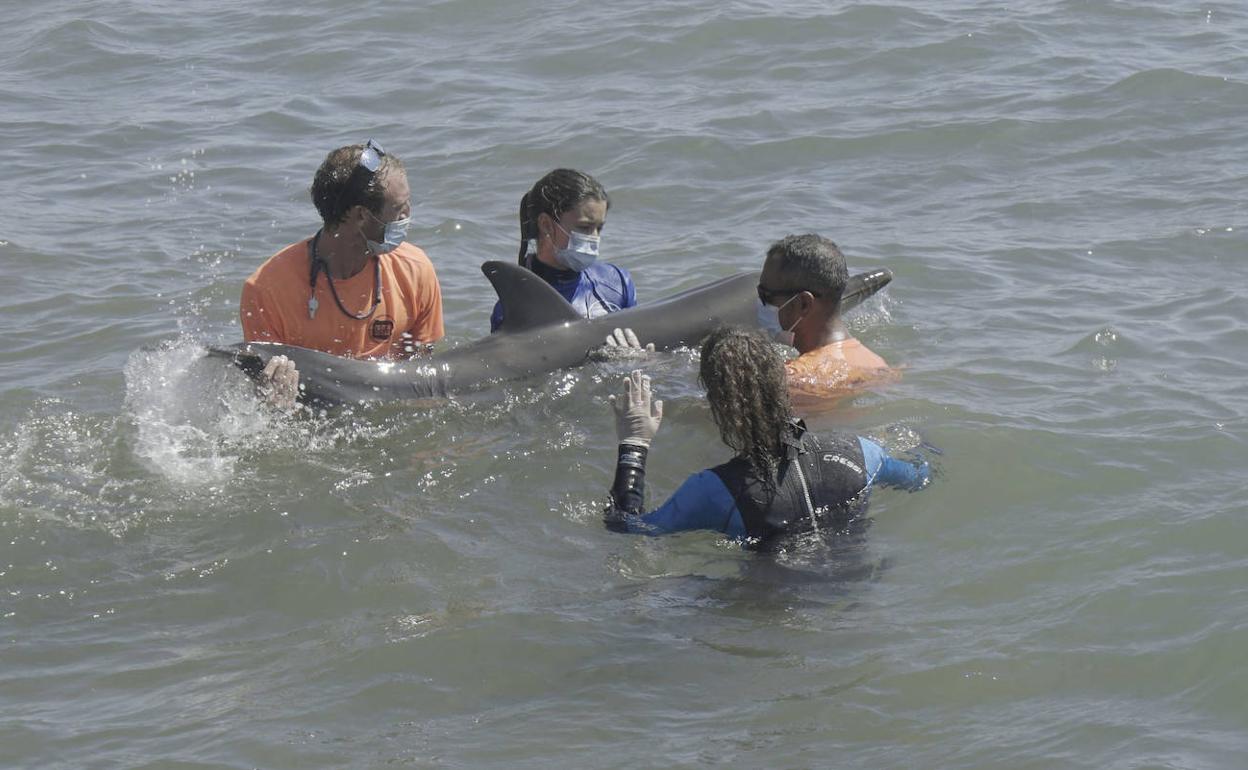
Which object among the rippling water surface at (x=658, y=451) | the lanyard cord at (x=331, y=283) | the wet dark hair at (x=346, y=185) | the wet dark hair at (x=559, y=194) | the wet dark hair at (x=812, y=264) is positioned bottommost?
the rippling water surface at (x=658, y=451)

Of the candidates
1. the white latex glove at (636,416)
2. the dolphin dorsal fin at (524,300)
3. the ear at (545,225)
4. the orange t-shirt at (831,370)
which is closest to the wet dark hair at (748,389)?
the white latex glove at (636,416)

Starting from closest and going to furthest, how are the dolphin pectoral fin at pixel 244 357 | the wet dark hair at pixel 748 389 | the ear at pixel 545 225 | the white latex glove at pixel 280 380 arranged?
the wet dark hair at pixel 748 389, the dolphin pectoral fin at pixel 244 357, the white latex glove at pixel 280 380, the ear at pixel 545 225

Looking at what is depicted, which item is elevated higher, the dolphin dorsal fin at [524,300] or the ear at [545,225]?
the ear at [545,225]

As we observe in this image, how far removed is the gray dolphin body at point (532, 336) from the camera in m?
8.16

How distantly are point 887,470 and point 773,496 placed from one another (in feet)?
1.97

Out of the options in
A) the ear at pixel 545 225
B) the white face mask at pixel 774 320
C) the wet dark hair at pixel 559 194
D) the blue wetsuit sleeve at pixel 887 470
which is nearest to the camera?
the blue wetsuit sleeve at pixel 887 470

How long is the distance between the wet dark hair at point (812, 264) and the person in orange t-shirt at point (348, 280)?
2.07m

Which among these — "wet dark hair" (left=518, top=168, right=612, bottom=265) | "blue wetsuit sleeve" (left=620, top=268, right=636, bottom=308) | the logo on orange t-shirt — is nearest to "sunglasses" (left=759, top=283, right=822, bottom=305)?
"wet dark hair" (left=518, top=168, right=612, bottom=265)

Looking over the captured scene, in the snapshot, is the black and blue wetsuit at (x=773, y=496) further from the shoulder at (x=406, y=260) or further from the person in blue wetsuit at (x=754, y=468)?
the shoulder at (x=406, y=260)

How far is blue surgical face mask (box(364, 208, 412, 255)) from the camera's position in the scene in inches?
312

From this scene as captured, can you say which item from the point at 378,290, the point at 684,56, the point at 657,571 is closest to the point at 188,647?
the point at 657,571

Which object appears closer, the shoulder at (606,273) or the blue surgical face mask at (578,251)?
the blue surgical face mask at (578,251)

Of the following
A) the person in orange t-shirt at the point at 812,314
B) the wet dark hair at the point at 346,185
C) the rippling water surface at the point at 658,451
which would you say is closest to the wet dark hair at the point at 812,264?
the person in orange t-shirt at the point at 812,314

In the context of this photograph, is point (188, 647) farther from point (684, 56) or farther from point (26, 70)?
point (26, 70)
